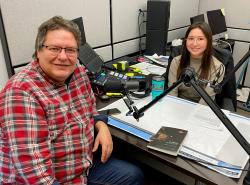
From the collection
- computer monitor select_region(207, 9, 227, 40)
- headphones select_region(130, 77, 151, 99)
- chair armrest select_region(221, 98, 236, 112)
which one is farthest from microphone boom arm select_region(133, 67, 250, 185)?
computer monitor select_region(207, 9, 227, 40)

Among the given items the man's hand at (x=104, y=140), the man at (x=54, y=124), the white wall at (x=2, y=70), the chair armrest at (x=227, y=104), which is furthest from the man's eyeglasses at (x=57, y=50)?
the chair armrest at (x=227, y=104)

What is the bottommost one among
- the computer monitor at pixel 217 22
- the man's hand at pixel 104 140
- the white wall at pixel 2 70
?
the man's hand at pixel 104 140

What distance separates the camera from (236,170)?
0.82 meters

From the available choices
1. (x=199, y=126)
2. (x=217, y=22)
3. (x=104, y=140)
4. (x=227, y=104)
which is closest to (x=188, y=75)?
(x=199, y=126)

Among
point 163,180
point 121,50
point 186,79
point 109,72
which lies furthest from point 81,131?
point 121,50

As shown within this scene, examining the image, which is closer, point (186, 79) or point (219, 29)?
point (186, 79)

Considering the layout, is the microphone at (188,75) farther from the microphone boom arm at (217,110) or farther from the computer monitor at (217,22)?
the computer monitor at (217,22)

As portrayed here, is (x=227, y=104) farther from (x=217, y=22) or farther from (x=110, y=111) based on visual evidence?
(x=217, y=22)

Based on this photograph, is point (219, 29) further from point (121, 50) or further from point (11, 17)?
point (11, 17)

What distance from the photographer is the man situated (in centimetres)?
80

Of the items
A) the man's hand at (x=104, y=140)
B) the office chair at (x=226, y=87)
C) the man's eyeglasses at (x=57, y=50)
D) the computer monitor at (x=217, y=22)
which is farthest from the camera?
the computer monitor at (x=217, y=22)

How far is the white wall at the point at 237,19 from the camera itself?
2.94 m

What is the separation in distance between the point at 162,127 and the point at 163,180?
2.70ft

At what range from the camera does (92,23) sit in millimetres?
1757
